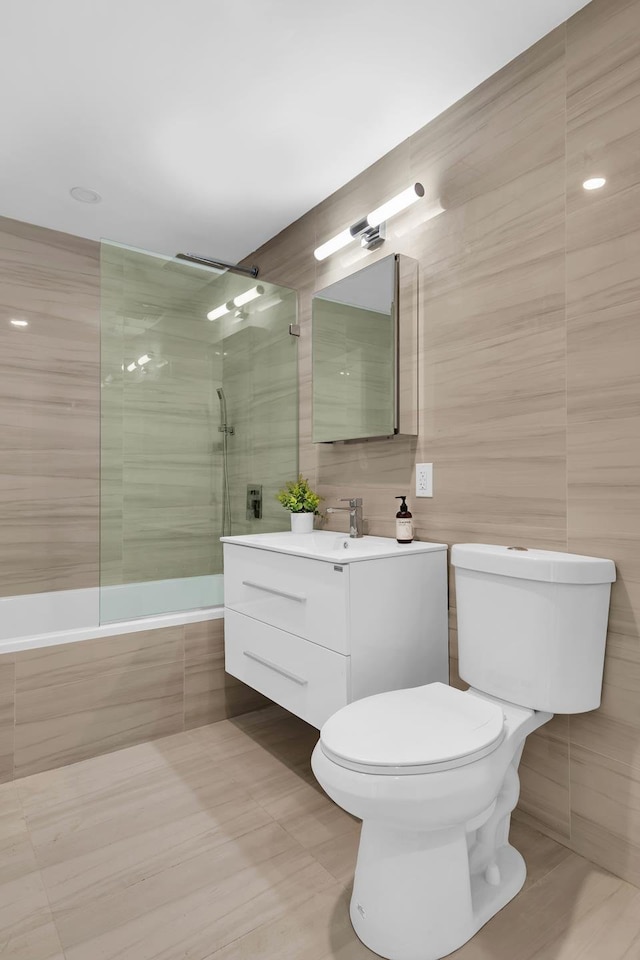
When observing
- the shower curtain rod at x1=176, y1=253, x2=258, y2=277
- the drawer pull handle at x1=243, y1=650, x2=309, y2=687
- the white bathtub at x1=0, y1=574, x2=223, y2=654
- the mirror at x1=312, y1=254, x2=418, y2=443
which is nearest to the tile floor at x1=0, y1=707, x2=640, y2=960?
the drawer pull handle at x1=243, y1=650, x2=309, y2=687

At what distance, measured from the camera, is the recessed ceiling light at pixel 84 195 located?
2.38m

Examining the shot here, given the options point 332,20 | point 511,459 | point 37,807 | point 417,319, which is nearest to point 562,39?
point 332,20

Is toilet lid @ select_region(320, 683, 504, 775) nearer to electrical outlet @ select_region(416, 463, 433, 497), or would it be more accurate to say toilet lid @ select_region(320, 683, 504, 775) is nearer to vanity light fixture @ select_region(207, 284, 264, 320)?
electrical outlet @ select_region(416, 463, 433, 497)

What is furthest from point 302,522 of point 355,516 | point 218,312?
point 218,312

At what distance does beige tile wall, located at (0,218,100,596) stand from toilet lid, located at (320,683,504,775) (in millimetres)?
2053

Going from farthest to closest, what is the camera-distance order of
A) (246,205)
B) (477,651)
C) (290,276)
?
(290,276)
(246,205)
(477,651)

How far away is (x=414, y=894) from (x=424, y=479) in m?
1.21

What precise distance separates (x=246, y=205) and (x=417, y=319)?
108 centimetres

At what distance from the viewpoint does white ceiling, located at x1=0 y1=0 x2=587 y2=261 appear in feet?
5.08

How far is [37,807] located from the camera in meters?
1.76

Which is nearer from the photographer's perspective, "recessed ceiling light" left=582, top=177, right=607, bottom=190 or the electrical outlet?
"recessed ceiling light" left=582, top=177, right=607, bottom=190

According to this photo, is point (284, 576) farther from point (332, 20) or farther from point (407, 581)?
point (332, 20)

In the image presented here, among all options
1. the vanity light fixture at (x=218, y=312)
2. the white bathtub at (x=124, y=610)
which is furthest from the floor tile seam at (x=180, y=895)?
the vanity light fixture at (x=218, y=312)

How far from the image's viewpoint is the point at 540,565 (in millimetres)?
1377
